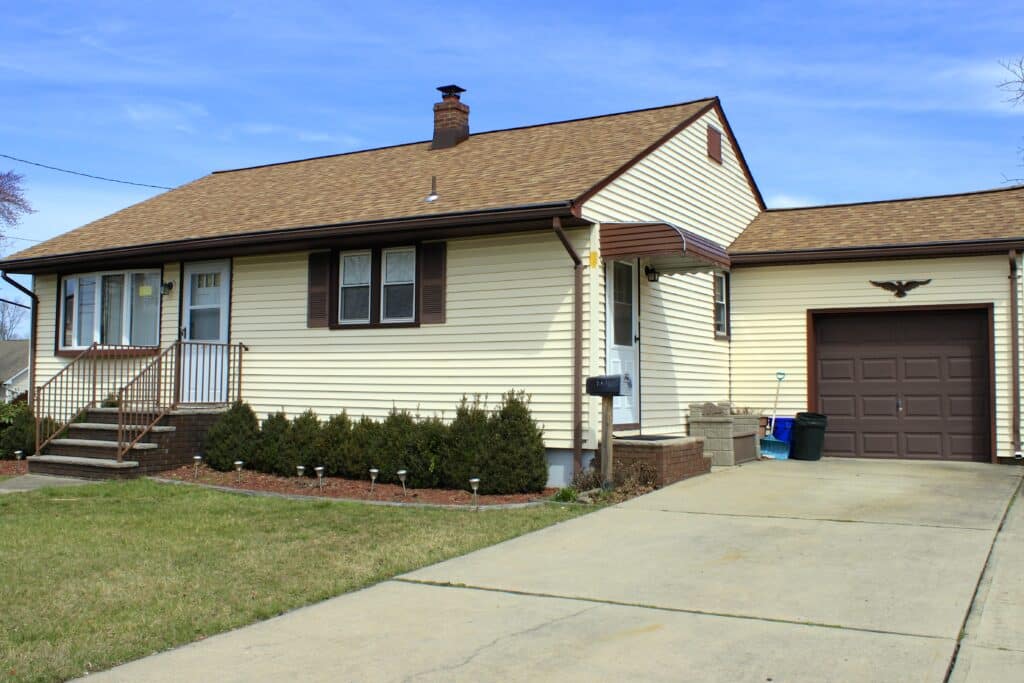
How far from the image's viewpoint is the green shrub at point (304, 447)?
41.2 ft

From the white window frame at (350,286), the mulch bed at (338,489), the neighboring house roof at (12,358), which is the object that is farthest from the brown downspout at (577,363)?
the neighboring house roof at (12,358)

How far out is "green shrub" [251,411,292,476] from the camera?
1276cm

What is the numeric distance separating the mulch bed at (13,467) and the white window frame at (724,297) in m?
10.3

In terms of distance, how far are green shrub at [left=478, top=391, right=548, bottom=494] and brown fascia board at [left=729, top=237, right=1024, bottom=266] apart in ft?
18.3

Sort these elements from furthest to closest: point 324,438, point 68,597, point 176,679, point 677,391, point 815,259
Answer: point 815,259, point 677,391, point 324,438, point 68,597, point 176,679

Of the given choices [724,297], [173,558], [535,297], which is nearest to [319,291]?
[535,297]

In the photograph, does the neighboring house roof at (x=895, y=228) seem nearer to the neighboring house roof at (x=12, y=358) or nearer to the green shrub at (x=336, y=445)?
the green shrub at (x=336, y=445)

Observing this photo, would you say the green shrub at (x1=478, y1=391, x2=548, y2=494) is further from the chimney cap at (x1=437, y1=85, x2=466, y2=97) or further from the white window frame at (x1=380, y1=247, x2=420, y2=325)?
the chimney cap at (x1=437, y1=85, x2=466, y2=97)

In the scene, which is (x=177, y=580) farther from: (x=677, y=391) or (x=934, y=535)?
(x=677, y=391)


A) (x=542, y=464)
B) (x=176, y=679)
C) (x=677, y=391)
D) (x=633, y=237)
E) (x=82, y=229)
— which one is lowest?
(x=176, y=679)

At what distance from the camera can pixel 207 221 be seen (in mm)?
15133

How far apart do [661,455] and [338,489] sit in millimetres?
3865

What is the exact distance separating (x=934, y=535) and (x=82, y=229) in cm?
1477

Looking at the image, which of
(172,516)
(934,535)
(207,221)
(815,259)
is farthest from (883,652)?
(207,221)
